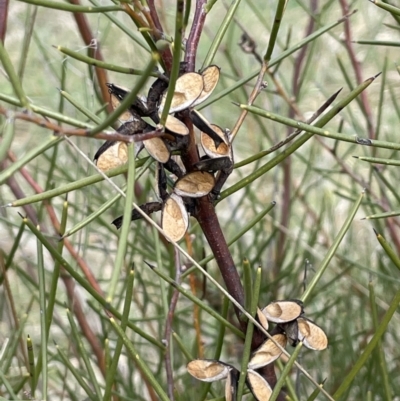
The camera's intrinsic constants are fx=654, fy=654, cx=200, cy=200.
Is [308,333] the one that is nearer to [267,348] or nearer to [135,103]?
[267,348]

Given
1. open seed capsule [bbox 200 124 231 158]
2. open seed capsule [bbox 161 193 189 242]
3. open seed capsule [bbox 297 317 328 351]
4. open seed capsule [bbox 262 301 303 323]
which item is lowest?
open seed capsule [bbox 297 317 328 351]

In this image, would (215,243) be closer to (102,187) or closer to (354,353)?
(354,353)

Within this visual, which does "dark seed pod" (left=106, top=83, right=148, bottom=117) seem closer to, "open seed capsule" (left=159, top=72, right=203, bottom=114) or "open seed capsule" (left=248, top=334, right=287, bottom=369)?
"open seed capsule" (left=159, top=72, right=203, bottom=114)

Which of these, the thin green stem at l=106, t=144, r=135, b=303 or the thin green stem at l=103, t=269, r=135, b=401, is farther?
the thin green stem at l=103, t=269, r=135, b=401

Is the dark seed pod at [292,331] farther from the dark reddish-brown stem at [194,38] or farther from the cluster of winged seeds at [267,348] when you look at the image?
the dark reddish-brown stem at [194,38]

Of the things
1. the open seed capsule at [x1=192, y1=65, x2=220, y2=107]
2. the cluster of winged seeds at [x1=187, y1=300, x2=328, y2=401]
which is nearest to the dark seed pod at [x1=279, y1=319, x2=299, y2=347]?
the cluster of winged seeds at [x1=187, y1=300, x2=328, y2=401]
